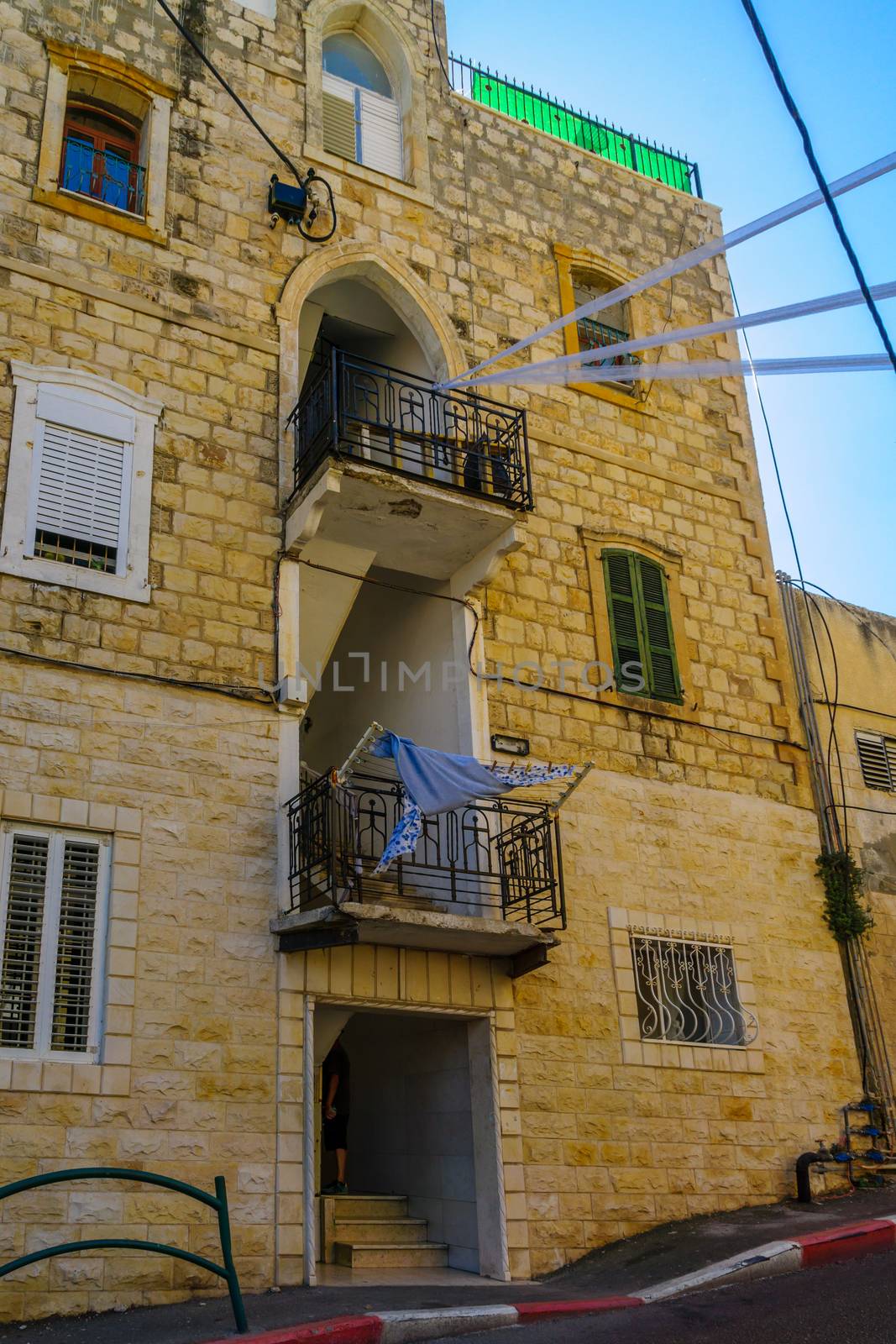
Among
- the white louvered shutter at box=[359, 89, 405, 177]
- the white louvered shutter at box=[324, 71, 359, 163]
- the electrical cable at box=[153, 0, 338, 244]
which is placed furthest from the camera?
the white louvered shutter at box=[359, 89, 405, 177]

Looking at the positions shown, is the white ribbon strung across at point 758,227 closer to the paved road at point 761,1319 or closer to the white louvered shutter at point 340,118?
the white louvered shutter at point 340,118

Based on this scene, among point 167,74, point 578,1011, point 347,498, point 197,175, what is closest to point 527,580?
point 347,498

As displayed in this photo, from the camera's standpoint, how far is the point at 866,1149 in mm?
12945

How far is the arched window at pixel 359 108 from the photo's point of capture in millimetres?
14469

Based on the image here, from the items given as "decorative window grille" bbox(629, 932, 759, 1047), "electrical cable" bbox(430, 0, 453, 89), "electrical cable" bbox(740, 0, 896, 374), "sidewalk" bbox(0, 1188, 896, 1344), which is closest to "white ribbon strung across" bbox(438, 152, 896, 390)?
"electrical cable" bbox(740, 0, 896, 374)

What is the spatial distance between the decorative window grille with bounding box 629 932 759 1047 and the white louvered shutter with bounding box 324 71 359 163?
8923 mm

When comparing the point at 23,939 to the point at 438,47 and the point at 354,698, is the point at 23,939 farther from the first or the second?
the point at 438,47

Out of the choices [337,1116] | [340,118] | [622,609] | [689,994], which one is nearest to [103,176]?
[340,118]

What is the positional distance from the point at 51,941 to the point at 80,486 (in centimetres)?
383

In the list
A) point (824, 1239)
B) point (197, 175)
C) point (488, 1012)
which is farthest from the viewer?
point (197, 175)

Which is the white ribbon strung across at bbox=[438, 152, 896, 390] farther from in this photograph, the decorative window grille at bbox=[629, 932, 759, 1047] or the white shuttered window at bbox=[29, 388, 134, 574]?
the decorative window grille at bbox=[629, 932, 759, 1047]

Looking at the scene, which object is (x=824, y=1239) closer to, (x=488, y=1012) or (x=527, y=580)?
(x=488, y=1012)

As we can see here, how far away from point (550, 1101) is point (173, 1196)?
11.3ft

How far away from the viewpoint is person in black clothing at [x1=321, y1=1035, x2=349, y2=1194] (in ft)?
40.0
